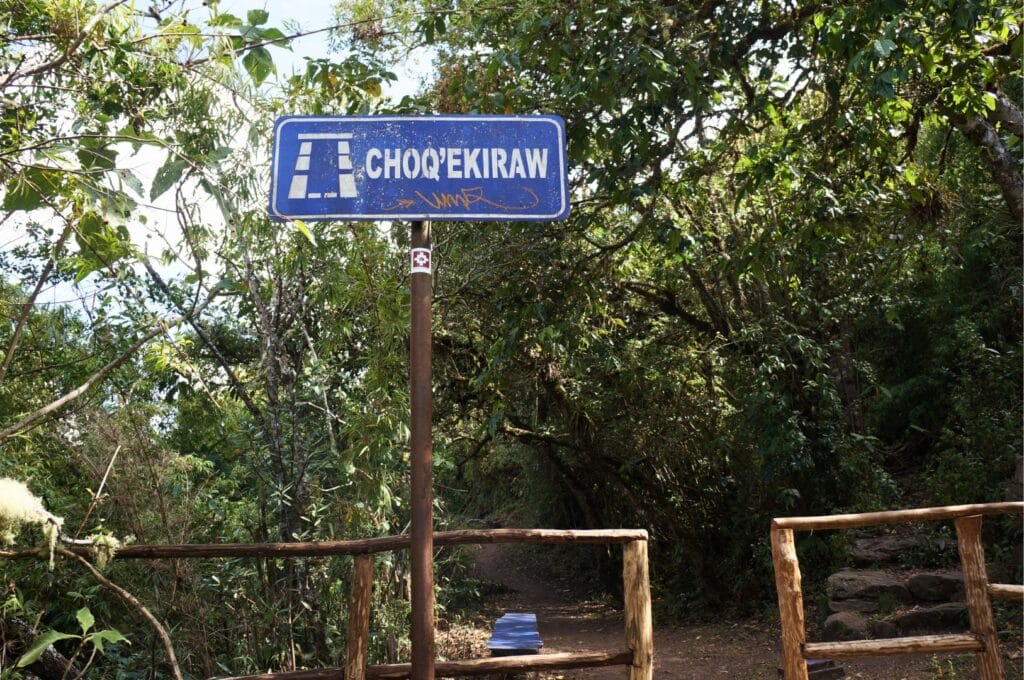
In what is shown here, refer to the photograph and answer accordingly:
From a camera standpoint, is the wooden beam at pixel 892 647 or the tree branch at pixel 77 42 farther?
the wooden beam at pixel 892 647

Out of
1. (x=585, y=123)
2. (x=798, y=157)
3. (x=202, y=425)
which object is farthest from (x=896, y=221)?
(x=202, y=425)

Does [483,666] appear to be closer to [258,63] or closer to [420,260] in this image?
[420,260]

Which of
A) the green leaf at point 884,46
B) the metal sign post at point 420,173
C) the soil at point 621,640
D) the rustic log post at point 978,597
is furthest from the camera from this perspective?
the soil at point 621,640

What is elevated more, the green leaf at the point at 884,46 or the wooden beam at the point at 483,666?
the green leaf at the point at 884,46

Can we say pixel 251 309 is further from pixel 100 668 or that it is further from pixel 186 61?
pixel 186 61

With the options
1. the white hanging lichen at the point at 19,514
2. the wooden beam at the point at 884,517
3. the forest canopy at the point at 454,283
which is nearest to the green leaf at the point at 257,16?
the forest canopy at the point at 454,283

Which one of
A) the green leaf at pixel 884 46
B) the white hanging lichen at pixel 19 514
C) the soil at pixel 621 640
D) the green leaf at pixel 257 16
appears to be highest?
the green leaf at pixel 884 46

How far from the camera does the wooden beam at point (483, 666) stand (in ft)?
9.60

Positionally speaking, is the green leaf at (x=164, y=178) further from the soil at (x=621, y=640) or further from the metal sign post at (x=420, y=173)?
the soil at (x=621, y=640)

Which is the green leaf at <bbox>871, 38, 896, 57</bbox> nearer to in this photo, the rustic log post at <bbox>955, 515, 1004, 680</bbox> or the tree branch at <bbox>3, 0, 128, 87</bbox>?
the rustic log post at <bbox>955, 515, 1004, 680</bbox>

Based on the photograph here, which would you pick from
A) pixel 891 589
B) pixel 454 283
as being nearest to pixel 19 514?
pixel 454 283

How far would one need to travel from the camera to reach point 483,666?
3.05 meters

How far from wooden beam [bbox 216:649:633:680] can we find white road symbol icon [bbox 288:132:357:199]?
5.14 ft

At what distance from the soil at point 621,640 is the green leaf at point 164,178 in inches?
166
